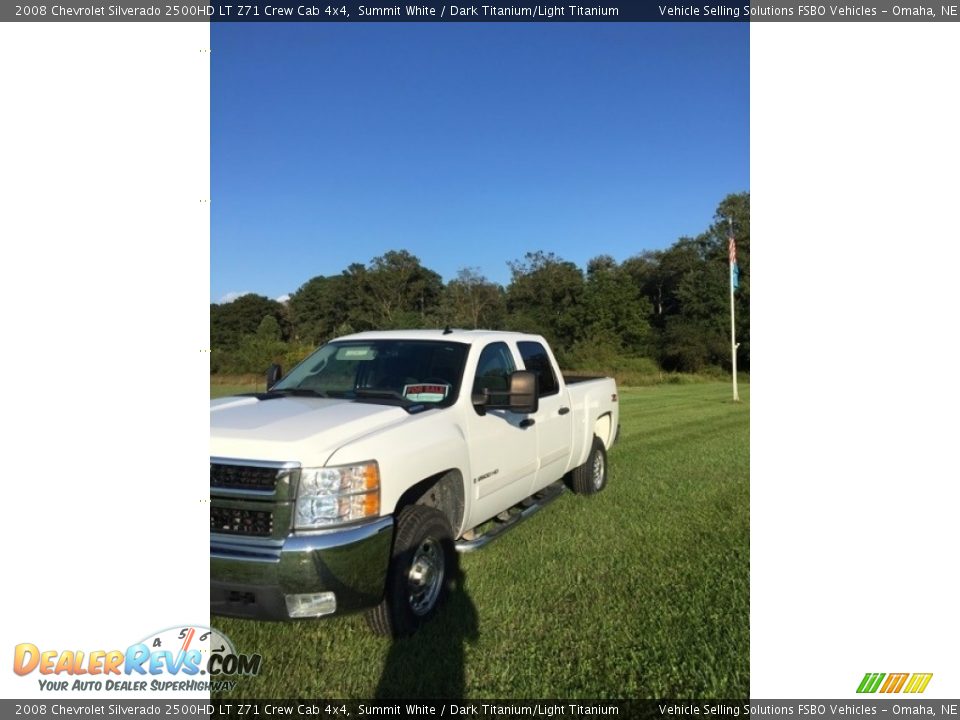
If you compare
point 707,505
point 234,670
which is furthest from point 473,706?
point 707,505

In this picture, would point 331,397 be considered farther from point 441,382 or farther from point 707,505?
point 707,505

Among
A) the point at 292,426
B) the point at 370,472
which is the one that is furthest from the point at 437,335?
the point at 370,472

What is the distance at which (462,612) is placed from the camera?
3680 mm

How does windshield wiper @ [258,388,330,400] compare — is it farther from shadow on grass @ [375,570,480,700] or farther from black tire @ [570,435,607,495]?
black tire @ [570,435,607,495]

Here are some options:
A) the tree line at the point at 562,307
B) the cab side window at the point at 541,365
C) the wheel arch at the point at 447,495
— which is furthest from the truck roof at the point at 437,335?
the tree line at the point at 562,307

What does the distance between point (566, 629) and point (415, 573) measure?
926 millimetres

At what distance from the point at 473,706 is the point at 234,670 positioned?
1139 mm

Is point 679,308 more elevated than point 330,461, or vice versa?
point 679,308

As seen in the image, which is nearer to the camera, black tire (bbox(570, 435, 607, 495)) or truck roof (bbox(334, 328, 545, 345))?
truck roof (bbox(334, 328, 545, 345))

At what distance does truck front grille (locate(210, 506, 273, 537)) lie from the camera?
9.68 ft

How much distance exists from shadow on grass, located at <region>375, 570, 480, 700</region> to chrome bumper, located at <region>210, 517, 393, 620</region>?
43 centimetres

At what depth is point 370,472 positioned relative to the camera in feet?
10.1

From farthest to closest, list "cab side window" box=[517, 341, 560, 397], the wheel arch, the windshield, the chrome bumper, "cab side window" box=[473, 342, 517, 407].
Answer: "cab side window" box=[517, 341, 560, 397] → "cab side window" box=[473, 342, 517, 407] → the windshield → the wheel arch → the chrome bumper
